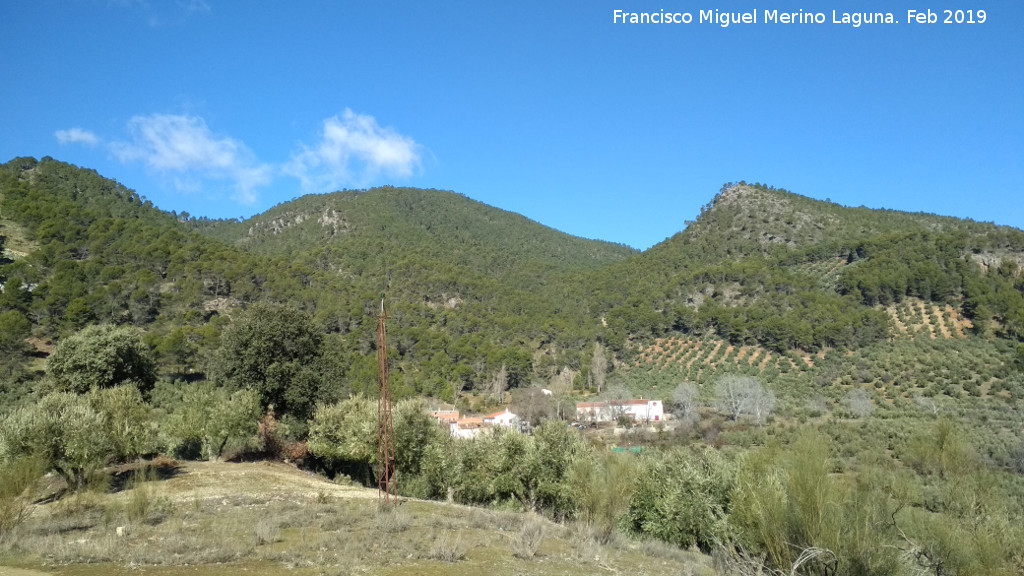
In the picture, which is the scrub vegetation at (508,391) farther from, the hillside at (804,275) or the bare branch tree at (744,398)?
the hillside at (804,275)

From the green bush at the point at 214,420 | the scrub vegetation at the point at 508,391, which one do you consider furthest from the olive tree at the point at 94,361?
the green bush at the point at 214,420

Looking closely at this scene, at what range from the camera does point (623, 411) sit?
189 ft

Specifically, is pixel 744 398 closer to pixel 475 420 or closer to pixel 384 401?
pixel 475 420

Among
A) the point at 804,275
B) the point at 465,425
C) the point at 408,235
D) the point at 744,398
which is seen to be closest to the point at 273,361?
the point at 465,425

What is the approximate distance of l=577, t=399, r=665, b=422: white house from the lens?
5628 cm

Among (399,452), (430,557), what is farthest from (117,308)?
(430,557)

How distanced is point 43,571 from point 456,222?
140 metres

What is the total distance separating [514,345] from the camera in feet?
277

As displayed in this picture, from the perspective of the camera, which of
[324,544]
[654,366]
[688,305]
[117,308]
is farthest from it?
[688,305]

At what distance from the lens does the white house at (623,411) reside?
56281 millimetres

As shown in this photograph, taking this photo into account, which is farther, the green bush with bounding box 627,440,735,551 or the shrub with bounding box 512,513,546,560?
the green bush with bounding box 627,440,735,551

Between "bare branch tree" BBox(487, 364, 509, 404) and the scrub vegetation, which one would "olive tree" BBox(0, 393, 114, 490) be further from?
"bare branch tree" BBox(487, 364, 509, 404)

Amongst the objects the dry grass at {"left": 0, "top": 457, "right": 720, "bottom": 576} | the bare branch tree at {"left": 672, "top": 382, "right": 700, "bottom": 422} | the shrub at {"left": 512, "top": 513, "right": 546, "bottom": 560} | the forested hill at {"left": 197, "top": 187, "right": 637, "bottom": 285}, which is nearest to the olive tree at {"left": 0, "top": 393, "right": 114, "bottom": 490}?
the dry grass at {"left": 0, "top": 457, "right": 720, "bottom": 576}

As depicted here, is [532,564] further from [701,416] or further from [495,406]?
[495,406]
